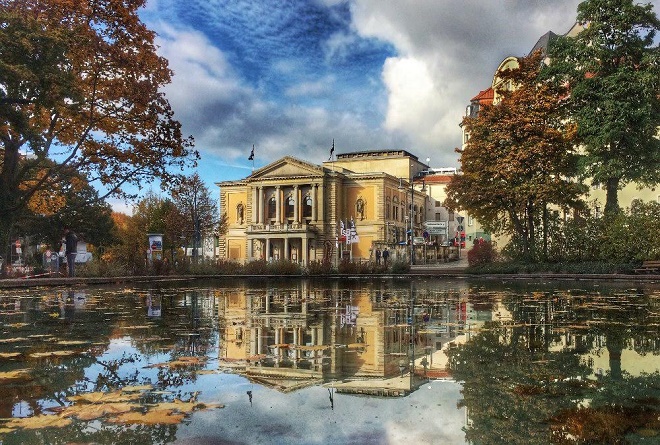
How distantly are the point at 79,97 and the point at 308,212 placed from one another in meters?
67.1

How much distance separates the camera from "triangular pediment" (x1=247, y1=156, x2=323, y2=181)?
8212 centimetres

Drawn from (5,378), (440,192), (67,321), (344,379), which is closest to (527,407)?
(344,379)

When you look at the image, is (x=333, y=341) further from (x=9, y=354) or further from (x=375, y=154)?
(x=375, y=154)

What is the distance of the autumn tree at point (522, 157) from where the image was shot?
106 ft

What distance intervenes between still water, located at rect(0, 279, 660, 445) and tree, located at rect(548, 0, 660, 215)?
2244cm

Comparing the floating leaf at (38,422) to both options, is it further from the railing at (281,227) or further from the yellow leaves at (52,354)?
the railing at (281,227)

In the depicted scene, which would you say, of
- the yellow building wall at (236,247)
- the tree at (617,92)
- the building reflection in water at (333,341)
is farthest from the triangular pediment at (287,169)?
the building reflection in water at (333,341)

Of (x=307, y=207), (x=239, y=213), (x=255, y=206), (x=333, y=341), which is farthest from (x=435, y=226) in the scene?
(x=239, y=213)

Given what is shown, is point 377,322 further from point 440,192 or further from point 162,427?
point 440,192

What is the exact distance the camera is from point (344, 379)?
16.9 feet

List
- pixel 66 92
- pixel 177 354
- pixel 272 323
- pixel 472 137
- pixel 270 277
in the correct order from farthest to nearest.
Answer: pixel 270 277, pixel 472 137, pixel 66 92, pixel 272 323, pixel 177 354

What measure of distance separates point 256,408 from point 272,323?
554 centimetres

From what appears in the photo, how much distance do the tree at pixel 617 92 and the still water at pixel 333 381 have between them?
22.4 m

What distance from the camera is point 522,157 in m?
32.2
